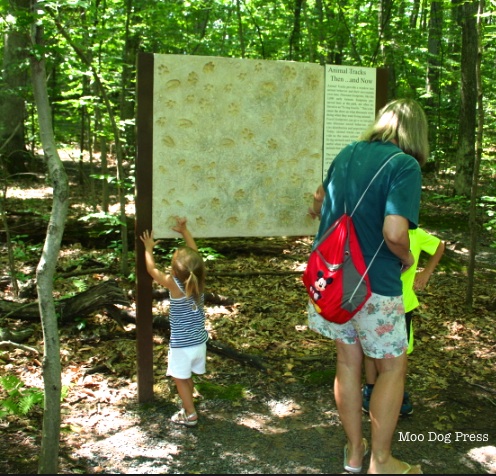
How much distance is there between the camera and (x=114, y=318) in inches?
209

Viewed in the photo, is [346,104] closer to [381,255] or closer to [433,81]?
[381,255]

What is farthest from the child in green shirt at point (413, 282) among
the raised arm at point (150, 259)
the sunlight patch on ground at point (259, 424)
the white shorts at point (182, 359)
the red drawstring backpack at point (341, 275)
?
the raised arm at point (150, 259)

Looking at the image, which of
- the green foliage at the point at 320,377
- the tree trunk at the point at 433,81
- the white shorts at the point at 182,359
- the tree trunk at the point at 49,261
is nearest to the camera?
the tree trunk at the point at 49,261

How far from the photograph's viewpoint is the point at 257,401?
411 centimetres

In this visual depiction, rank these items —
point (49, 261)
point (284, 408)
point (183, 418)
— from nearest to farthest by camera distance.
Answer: point (49, 261) → point (183, 418) → point (284, 408)

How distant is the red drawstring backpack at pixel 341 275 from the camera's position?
280cm

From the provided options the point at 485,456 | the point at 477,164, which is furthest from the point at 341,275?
the point at 477,164

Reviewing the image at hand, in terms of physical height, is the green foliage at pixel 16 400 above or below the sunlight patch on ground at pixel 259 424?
above

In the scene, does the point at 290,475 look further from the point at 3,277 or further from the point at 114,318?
the point at 3,277

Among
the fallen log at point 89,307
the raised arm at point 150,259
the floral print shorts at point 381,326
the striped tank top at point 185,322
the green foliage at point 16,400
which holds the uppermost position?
the raised arm at point 150,259

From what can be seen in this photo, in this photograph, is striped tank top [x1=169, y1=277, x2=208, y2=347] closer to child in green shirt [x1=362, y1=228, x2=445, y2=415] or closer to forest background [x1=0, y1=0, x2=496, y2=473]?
forest background [x1=0, y1=0, x2=496, y2=473]

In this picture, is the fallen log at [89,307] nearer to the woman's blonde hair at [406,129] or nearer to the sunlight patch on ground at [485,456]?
the sunlight patch on ground at [485,456]

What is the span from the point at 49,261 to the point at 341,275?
144 centimetres

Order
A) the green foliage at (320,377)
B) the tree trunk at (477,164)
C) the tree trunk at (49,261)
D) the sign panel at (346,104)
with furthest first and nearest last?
the tree trunk at (477,164) < the green foliage at (320,377) < the sign panel at (346,104) < the tree trunk at (49,261)
